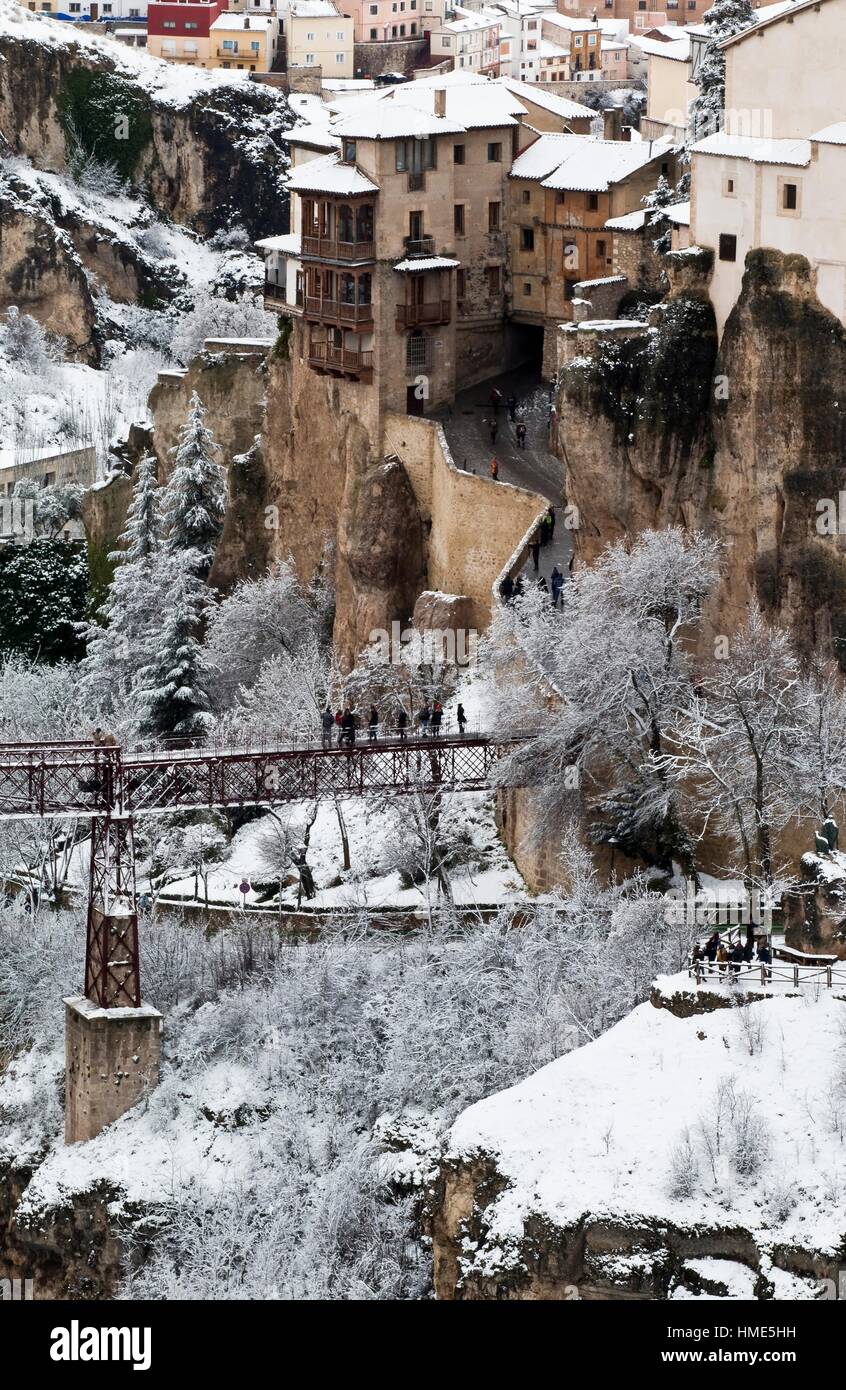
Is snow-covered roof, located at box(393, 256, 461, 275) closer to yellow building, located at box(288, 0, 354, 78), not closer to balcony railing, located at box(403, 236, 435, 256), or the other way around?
balcony railing, located at box(403, 236, 435, 256)

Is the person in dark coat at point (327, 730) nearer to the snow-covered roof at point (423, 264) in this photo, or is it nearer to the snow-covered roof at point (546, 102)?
the snow-covered roof at point (423, 264)

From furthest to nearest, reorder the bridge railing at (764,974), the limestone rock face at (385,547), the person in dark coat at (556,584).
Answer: the limestone rock face at (385,547) < the person in dark coat at (556,584) < the bridge railing at (764,974)

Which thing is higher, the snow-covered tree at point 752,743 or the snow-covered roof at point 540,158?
the snow-covered roof at point 540,158

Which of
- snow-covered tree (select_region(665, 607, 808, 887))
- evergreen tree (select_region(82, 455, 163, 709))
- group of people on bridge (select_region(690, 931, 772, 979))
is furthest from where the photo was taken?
evergreen tree (select_region(82, 455, 163, 709))

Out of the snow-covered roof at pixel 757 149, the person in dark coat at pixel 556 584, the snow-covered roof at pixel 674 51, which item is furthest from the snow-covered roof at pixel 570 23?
the snow-covered roof at pixel 757 149

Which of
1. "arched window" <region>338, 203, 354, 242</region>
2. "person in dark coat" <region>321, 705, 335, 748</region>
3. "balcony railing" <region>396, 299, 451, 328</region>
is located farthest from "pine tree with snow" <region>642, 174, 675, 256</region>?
"person in dark coat" <region>321, 705, 335, 748</region>

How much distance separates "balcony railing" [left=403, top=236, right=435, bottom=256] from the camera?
87.2m

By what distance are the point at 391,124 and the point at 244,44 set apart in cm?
9291

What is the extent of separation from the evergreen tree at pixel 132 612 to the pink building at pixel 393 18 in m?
85.7

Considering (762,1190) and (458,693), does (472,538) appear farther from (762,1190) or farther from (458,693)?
(762,1190)

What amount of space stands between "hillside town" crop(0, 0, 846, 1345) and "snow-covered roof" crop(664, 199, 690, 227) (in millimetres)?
263

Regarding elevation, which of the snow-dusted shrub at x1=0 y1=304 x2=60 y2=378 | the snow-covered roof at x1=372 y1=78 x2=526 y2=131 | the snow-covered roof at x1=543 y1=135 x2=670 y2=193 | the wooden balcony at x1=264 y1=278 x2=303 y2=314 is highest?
the snow-covered roof at x1=372 y1=78 x2=526 y2=131

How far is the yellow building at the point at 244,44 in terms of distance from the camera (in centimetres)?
17625
